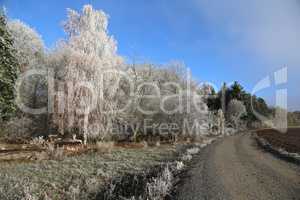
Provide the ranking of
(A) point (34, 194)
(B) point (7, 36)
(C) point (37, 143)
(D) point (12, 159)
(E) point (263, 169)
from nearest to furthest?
1. (A) point (34, 194)
2. (E) point (263, 169)
3. (B) point (7, 36)
4. (D) point (12, 159)
5. (C) point (37, 143)

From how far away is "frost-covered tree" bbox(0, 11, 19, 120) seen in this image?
44.7 ft

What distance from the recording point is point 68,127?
22.6m

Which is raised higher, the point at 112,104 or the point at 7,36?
the point at 7,36

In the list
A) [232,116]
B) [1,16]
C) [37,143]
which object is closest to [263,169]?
[1,16]

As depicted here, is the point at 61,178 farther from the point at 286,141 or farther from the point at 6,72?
the point at 286,141

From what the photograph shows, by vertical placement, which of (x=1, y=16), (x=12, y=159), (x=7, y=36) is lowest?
(x=12, y=159)

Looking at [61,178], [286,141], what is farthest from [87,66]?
[286,141]

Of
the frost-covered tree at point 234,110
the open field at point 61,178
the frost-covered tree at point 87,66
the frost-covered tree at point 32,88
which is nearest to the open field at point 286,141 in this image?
the open field at point 61,178

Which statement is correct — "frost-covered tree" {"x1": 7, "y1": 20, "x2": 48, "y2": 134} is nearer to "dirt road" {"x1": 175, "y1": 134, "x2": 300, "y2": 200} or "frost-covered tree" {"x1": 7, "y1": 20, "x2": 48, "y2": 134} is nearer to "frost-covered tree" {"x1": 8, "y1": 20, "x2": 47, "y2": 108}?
"frost-covered tree" {"x1": 8, "y1": 20, "x2": 47, "y2": 108}

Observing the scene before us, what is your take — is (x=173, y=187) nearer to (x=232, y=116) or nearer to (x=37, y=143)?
(x=37, y=143)

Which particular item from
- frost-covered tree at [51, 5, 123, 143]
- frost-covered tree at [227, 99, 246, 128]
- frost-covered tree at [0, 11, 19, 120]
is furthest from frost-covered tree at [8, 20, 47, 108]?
frost-covered tree at [227, 99, 246, 128]

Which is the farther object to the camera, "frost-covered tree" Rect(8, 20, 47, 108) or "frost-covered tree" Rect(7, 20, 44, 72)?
"frost-covered tree" Rect(7, 20, 44, 72)

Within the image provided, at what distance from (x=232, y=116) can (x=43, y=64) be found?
60163 mm

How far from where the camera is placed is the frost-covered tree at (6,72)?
536 inches
